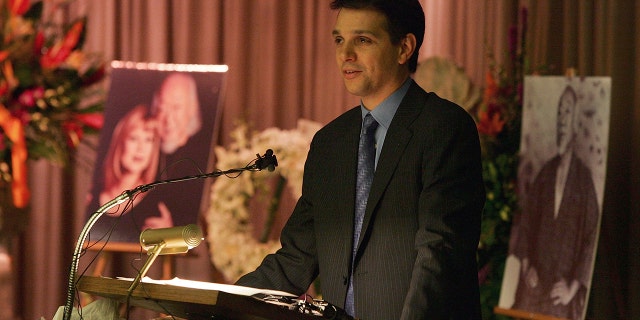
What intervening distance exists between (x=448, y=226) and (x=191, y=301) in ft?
1.98

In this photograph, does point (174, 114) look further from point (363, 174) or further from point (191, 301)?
point (191, 301)

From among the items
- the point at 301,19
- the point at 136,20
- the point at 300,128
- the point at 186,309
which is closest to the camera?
the point at 186,309

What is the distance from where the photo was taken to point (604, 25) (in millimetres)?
3990

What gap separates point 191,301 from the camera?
172 cm

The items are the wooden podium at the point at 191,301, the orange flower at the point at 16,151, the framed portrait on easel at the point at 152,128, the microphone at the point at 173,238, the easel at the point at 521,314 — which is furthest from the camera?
the framed portrait on easel at the point at 152,128

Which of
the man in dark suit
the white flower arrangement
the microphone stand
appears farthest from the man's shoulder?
the white flower arrangement

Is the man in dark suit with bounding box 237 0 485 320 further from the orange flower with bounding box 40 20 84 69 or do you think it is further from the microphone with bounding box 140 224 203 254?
the orange flower with bounding box 40 20 84 69

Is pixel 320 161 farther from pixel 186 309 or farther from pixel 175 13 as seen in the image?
pixel 175 13

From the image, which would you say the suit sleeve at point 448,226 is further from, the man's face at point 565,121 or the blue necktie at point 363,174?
the man's face at point 565,121

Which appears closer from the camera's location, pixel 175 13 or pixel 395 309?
pixel 395 309

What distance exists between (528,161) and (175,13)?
7.85 ft

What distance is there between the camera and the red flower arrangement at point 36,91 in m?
4.17

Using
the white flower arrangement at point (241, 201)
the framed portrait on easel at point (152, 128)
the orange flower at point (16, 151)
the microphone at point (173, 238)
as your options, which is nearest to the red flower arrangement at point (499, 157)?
the white flower arrangement at point (241, 201)

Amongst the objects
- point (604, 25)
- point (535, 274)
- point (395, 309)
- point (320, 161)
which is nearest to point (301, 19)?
point (604, 25)
